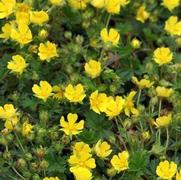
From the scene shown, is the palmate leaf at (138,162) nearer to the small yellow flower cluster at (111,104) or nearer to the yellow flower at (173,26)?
the small yellow flower cluster at (111,104)

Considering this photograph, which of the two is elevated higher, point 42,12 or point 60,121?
point 42,12

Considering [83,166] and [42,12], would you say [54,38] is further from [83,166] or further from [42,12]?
[83,166]

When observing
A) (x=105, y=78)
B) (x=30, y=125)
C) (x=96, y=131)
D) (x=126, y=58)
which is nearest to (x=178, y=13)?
(x=126, y=58)

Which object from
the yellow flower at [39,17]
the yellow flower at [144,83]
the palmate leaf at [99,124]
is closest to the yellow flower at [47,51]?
the yellow flower at [39,17]

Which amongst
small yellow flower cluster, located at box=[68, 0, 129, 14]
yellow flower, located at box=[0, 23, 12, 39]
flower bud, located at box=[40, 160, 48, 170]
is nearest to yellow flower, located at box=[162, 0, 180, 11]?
small yellow flower cluster, located at box=[68, 0, 129, 14]

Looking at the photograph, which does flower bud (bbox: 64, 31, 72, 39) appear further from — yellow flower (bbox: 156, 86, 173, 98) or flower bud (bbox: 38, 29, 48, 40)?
yellow flower (bbox: 156, 86, 173, 98)

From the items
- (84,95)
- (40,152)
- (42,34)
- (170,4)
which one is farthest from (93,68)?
(170,4)
